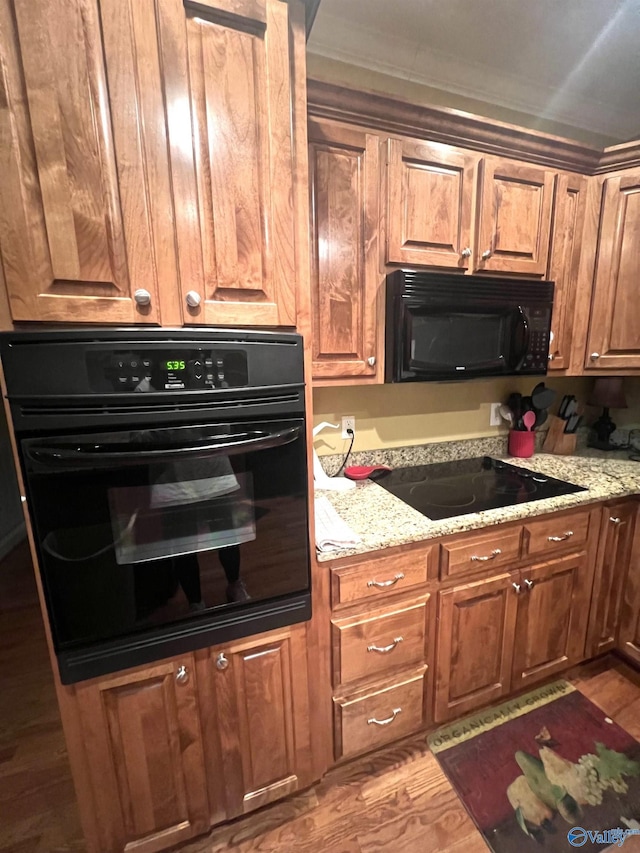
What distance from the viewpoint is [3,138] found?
0.72m

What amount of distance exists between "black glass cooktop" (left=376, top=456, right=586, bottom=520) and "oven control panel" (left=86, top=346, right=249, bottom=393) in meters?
0.85

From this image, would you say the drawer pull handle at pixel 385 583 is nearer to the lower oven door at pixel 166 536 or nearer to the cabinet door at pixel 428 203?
the lower oven door at pixel 166 536

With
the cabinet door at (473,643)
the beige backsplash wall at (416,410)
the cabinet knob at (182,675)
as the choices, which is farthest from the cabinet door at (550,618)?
the cabinet knob at (182,675)

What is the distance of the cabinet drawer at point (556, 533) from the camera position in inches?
55.4

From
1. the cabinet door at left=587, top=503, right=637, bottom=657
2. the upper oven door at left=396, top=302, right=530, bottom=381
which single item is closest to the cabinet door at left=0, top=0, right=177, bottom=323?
the upper oven door at left=396, top=302, right=530, bottom=381

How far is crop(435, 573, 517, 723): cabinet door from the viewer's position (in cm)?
134

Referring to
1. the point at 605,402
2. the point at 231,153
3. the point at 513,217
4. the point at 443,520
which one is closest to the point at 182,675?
the point at 443,520

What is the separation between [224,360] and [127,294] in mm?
261

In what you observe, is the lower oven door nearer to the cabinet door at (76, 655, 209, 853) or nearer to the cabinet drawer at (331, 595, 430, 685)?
the cabinet door at (76, 655, 209, 853)

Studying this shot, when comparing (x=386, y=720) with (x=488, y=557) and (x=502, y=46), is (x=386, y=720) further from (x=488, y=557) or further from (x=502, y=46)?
(x=502, y=46)

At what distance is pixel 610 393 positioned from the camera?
2.06 metres

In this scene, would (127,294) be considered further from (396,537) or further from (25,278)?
(396,537)

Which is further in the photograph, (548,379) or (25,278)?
(548,379)

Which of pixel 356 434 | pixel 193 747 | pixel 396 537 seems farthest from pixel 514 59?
pixel 193 747
